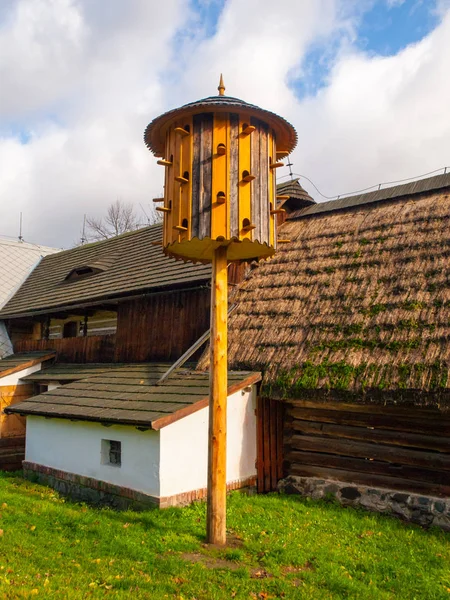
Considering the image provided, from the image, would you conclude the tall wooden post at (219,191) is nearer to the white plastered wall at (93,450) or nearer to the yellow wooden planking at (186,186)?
the yellow wooden planking at (186,186)

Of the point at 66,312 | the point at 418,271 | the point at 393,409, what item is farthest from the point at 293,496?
the point at 66,312

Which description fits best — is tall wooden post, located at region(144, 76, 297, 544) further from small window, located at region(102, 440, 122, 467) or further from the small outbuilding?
small window, located at region(102, 440, 122, 467)

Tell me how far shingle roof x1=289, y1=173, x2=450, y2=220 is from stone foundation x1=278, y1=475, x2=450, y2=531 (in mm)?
6579

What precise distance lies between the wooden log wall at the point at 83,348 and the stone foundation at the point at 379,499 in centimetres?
643

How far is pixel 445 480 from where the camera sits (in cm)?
798

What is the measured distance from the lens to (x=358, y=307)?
31.3 ft

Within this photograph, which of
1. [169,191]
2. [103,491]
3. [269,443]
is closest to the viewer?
[169,191]

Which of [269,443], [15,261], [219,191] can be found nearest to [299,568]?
[269,443]

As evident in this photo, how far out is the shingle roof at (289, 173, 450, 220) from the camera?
1172 centimetres

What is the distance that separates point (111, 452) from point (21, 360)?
745cm

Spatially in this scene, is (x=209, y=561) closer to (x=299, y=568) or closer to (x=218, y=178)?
(x=299, y=568)

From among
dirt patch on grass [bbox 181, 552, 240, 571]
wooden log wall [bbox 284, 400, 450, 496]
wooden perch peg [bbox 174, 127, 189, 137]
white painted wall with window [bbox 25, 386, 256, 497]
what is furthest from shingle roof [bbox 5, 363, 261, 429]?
wooden perch peg [bbox 174, 127, 189, 137]

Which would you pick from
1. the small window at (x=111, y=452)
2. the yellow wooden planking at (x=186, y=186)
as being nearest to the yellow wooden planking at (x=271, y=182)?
the yellow wooden planking at (x=186, y=186)

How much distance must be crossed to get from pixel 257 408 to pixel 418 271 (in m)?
3.88
